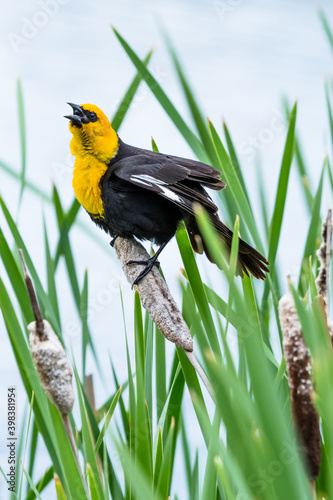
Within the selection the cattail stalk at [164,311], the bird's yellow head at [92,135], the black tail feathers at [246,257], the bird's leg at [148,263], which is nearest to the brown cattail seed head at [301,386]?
the cattail stalk at [164,311]

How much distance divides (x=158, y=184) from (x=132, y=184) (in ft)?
0.61

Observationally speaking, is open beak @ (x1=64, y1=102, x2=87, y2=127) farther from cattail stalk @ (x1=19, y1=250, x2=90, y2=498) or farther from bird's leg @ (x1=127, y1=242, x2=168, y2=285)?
cattail stalk @ (x1=19, y1=250, x2=90, y2=498)

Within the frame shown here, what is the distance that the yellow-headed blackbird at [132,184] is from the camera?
1501mm

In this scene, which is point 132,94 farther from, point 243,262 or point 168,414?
point 168,414

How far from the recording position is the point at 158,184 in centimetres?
150

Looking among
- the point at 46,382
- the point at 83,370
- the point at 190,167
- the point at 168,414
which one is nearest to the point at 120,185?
the point at 190,167

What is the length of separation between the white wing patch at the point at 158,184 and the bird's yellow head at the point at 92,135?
19cm

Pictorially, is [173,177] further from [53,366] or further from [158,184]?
[53,366]

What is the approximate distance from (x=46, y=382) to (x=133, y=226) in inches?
39.3

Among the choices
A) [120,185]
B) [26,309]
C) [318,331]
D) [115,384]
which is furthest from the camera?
[120,185]

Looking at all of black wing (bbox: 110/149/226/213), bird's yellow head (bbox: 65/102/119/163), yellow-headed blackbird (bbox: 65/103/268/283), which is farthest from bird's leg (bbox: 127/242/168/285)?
bird's yellow head (bbox: 65/102/119/163)

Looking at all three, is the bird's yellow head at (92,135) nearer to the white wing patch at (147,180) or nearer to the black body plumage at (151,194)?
the black body plumage at (151,194)

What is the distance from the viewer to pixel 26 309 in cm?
117

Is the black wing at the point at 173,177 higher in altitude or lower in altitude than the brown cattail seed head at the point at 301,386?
higher
